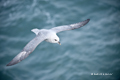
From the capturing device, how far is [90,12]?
12961 millimetres

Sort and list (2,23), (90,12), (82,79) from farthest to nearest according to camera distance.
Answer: (90,12), (2,23), (82,79)

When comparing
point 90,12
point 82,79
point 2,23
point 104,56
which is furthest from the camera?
point 90,12

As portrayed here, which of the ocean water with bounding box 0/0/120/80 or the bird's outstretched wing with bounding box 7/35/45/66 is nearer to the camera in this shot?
the bird's outstretched wing with bounding box 7/35/45/66

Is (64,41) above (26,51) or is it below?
above

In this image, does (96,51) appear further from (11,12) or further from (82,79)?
(11,12)

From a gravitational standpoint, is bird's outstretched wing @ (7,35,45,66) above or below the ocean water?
below

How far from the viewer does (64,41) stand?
11.1 meters

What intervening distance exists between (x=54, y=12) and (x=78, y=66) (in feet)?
16.7

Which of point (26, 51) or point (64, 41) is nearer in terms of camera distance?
point (26, 51)

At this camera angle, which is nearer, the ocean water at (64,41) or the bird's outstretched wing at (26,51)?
the bird's outstretched wing at (26,51)

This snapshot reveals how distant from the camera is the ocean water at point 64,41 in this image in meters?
9.77

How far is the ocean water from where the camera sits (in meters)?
9.77

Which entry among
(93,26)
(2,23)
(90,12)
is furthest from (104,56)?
(2,23)

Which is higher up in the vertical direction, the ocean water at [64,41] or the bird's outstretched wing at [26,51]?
the ocean water at [64,41]
